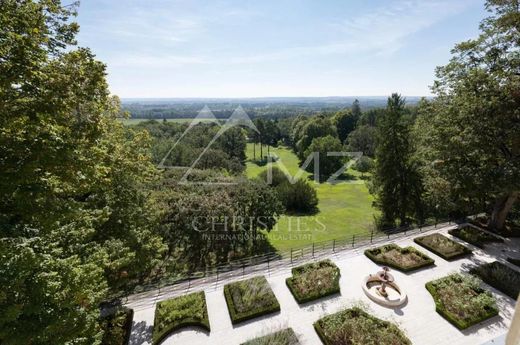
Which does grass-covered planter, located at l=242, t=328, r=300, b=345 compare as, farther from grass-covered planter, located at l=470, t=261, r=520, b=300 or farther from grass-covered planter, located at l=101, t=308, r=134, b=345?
grass-covered planter, located at l=470, t=261, r=520, b=300

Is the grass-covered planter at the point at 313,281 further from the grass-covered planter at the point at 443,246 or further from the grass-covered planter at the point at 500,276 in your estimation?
the grass-covered planter at the point at 500,276

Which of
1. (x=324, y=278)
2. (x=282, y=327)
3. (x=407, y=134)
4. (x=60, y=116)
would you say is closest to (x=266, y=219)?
(x=324, y=278)

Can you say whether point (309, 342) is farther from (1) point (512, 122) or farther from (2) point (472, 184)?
(1) point (512, 122)

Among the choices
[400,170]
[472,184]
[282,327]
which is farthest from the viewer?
[400,170]

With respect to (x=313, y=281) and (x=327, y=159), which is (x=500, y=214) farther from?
(x=327, y=159)

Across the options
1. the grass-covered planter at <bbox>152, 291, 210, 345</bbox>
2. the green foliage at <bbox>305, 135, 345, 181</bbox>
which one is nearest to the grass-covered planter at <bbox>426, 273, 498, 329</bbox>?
the grass-covered planter at <bbox>152, 291, 210, 345</bbox>

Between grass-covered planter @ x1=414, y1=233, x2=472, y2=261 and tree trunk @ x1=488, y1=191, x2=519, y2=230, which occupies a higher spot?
tree trunk @ x1=488, y1=191, x2=519, y2=230

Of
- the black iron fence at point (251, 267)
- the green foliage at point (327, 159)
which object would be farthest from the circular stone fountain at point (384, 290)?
the green foliage at point (327, 159)
